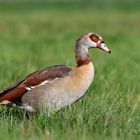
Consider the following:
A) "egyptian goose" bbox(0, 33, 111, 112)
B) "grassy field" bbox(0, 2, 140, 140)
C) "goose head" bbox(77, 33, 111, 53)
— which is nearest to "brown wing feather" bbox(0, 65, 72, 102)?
"egyptian goose" bbox(0, 33, 111, 112)

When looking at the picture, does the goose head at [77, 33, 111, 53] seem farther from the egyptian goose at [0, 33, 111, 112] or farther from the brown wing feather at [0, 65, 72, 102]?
the brown wing feather at [0, 65, 72, 102]

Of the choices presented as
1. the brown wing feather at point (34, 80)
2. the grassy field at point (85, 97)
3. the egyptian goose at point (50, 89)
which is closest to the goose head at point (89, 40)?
the egyptian goose at point (50, 89)

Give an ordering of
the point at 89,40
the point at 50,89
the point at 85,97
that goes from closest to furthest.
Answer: the point at 50,89 < the point at 89,40 < the point at 85,97

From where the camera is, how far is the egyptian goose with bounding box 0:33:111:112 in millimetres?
7684

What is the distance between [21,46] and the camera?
645 inches

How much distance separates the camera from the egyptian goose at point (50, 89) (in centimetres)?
768

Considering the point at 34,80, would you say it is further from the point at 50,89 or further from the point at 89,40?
the point at 89,40

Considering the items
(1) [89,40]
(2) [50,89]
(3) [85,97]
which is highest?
(1) [89,40]

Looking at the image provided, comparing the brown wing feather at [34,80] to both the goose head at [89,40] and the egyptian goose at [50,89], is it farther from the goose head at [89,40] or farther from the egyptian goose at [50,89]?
the goose head at [89,40]

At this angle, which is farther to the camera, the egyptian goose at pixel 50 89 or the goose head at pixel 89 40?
the goose head at pixel 89 40

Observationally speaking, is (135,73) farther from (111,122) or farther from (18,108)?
(111,122)

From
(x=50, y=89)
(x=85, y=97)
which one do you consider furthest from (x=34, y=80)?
(x=85, y=97)

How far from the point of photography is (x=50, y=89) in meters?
7.73

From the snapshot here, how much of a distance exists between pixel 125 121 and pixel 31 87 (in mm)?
1263
